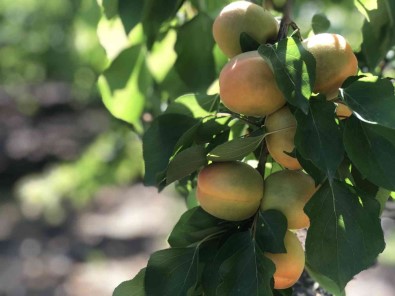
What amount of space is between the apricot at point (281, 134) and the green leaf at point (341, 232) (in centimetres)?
3

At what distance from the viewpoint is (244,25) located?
536 mm

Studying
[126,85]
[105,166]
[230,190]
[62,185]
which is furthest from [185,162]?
[62,185]

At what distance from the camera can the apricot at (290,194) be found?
1.60 feet

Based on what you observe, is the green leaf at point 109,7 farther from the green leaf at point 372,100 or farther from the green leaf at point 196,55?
the green leaf at point 372,100

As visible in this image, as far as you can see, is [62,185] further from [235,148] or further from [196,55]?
[235,148]

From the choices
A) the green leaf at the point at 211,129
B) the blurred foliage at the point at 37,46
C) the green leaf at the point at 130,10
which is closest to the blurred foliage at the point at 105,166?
the blurred foliage at the point at 37,46

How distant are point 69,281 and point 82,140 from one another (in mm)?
1842

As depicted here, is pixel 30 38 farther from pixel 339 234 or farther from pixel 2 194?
pixel 339 234

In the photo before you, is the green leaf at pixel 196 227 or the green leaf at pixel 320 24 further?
the green leaf at pixel 320 24

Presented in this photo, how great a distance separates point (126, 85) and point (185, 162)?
334 mm

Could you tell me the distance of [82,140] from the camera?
16.3 feet

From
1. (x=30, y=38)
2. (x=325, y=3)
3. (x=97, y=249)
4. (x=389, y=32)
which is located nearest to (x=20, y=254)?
(x=97, y=249)

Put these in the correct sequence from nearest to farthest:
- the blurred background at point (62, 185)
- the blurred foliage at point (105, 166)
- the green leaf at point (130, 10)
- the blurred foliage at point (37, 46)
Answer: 1. the green leaf at point (130, 10)
2. the blurred foliage at point (105, 166)
3. the blurred background at point (62, 185)
4. the blurred foliage at point (37, 46)

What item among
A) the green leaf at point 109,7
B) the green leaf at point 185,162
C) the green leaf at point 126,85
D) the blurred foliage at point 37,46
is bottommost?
the blurred foliage at point 37,46
